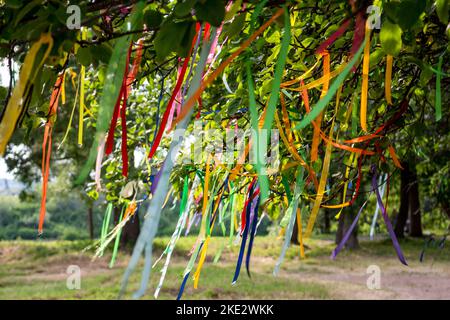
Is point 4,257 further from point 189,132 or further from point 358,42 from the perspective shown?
point 358,42

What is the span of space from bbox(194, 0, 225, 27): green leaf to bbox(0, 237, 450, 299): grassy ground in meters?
5.20

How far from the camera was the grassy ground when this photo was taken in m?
7.87

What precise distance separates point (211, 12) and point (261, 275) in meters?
9.26

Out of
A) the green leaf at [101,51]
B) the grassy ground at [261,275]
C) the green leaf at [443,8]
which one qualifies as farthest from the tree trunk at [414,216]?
the green leaf at [101,51]

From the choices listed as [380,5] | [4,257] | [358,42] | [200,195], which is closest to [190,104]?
[358,42]

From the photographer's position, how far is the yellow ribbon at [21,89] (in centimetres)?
→ 88

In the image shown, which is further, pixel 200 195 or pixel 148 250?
pixel 200 195

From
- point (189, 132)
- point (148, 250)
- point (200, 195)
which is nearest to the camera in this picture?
point (148, 250)

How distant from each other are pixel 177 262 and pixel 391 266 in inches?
180

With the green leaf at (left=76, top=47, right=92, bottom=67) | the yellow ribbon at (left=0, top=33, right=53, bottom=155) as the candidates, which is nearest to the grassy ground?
the green leaf at (left=76, top=47, right=92, bottom=67)

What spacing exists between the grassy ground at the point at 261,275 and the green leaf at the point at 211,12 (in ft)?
17.1

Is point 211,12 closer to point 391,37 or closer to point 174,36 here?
point 174,36

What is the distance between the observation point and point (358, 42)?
1.08m

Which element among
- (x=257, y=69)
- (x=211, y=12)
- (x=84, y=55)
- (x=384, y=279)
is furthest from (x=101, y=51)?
(x=384, y=279)
